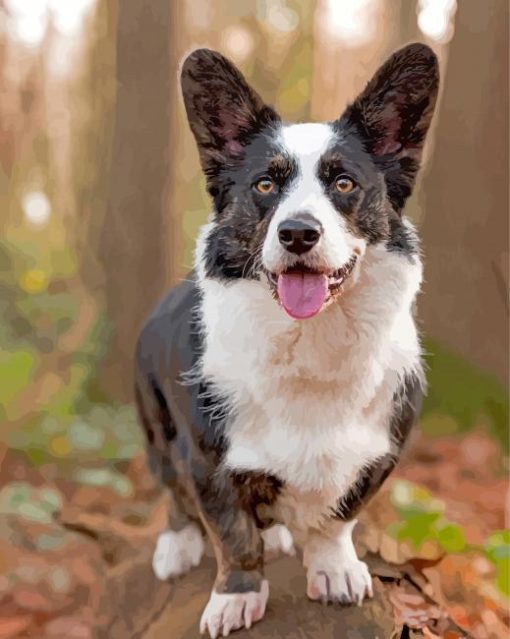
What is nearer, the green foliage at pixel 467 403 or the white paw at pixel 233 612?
the white paw at pixel 233 612

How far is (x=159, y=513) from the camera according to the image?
209 centimetres

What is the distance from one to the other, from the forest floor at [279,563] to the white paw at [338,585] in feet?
0.07

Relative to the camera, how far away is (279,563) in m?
1.63

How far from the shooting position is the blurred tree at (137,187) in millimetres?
2176

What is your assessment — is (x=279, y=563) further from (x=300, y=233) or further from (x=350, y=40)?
(x=350, y=40)

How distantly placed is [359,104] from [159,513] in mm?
1300

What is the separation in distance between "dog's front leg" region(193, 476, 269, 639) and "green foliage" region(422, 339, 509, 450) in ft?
3.30

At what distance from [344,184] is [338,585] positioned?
805 millimetres

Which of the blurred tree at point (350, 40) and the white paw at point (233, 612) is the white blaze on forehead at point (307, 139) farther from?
the white paw at point (233, 612)

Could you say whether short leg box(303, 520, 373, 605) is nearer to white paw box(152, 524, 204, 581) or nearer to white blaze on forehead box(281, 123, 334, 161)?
white paw box(152, 524, 204, 581)

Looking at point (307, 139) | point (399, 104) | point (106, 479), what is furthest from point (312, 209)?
point (106, 479)

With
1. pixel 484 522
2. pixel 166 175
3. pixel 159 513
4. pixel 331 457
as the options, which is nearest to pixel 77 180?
pixel 166 175

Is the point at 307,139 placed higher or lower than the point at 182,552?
higher

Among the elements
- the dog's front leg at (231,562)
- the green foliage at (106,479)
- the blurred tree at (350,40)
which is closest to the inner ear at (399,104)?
the blurred tree at (350,40)
